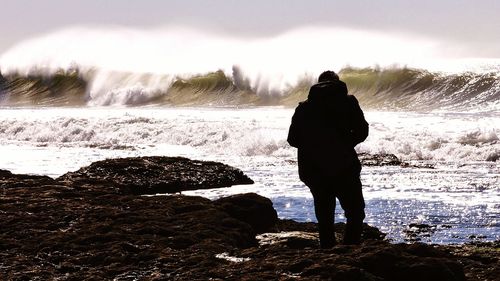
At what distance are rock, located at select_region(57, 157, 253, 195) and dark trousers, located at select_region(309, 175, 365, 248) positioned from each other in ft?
17.8

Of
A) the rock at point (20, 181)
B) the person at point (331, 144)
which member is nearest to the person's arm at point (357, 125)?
the person at point (331, 144)

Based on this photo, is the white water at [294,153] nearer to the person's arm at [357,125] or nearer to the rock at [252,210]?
the rock at [252,210]

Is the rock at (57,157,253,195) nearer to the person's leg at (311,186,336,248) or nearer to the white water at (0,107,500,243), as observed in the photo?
the white water at (0,107,500,243)

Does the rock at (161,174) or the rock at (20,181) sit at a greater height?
the rock at (20,181)

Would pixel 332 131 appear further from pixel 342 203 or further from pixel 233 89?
pixel 233 89

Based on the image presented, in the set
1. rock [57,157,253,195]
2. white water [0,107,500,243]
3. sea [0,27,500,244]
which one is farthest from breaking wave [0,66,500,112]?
rock [57,157,253,195]

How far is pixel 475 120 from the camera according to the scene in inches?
1062

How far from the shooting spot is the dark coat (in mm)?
5387

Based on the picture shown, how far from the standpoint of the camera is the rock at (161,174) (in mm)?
11398

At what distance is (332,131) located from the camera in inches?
214

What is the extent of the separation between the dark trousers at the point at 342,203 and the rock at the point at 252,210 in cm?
211

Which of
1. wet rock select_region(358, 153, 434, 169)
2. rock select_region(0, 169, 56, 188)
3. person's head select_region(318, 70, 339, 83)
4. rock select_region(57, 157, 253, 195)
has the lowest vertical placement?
wet rock select_region(358, 153, 434, 169)

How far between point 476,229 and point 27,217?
5342mm

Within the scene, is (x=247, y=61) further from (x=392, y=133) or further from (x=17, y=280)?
(x=17, y=280)
